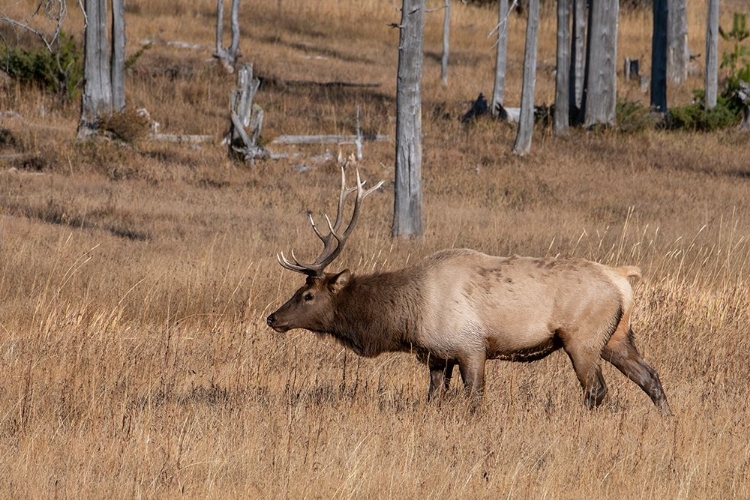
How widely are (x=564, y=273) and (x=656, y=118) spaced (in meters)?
21.3

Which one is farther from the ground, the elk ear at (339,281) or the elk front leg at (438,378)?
the elk ear at (339,281)

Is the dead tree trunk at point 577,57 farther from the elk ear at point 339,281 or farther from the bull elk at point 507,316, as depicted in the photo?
the bull elk at point 507,316

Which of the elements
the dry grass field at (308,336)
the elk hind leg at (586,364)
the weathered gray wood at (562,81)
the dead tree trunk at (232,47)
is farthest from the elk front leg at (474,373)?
the dead tree trunk at (232,47)

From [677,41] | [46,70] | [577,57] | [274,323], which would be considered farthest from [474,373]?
[677,41]

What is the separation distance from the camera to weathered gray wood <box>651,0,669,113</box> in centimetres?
2900

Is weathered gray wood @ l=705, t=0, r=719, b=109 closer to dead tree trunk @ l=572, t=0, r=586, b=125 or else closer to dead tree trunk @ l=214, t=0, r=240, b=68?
dead tree trunk @ l=572, t=0, r=586, b=125

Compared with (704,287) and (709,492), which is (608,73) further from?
(709,492)

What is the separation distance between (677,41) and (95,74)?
2014cm

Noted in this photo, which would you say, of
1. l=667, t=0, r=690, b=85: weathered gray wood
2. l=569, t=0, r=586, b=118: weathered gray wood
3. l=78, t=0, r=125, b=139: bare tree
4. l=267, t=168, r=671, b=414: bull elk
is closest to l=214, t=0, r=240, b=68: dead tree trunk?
l=569, t=0, r=586, b=118: weathered gray wood

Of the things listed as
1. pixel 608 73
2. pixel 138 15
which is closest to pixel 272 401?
pixel 608 73

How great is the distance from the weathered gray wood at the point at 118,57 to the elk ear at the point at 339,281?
1775cm

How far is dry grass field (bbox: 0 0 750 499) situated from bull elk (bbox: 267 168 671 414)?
0.29 m

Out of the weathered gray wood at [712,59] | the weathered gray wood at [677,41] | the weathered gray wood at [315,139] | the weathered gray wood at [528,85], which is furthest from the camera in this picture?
the weathered gray wood at [677,41]

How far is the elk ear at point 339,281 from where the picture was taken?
768 cm
